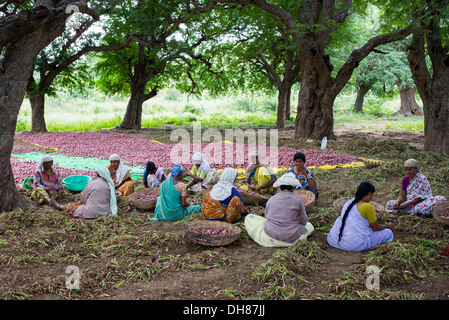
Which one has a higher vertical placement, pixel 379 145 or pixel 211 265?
pixel 379 145

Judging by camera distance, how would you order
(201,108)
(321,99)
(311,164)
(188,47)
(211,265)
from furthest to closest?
(201,108)
(188,47)
(321,99)
(311,164)
(211,265)

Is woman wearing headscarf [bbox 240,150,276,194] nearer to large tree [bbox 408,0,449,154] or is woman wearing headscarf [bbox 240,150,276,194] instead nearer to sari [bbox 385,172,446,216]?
sari [bbox 385,172,446,216]

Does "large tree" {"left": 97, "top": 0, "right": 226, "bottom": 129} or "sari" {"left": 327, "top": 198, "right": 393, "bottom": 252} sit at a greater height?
"large tree" {"left": 97, "top": 0, "right": 226, "bottom": 129}

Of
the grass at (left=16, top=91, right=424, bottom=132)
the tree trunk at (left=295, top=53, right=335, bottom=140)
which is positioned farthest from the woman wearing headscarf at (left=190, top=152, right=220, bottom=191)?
the grass at (left=16, top=91, right=424, bottom=132)

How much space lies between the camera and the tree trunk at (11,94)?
4785 mm

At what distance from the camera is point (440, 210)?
457 centimetres

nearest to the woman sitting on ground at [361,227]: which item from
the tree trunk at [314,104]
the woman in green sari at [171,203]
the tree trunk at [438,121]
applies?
the woman in green sari at [171,203]

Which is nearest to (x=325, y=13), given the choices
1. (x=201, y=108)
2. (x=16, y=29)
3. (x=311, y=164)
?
(x=311, y=164)

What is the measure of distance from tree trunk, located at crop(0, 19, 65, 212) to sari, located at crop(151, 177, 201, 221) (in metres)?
1.87

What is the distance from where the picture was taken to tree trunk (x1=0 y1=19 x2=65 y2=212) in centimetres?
479

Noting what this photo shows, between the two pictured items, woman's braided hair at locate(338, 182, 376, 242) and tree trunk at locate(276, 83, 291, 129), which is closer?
woman's braided hair at locate(338, 182, 376, 242)

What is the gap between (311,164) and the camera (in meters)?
8.26
